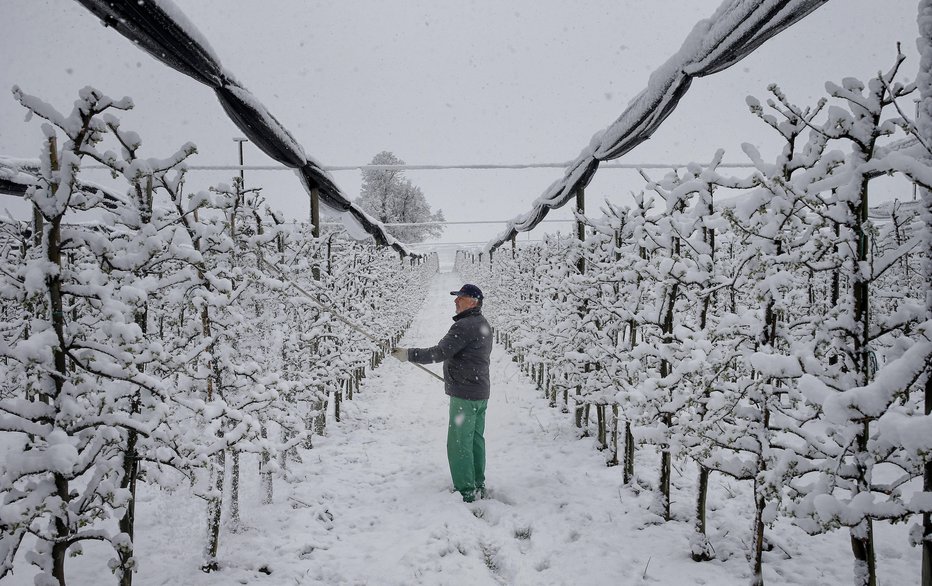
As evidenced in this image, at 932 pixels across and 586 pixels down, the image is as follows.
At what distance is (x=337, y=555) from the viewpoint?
4.11 metres

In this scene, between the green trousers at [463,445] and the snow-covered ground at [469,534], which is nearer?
the snow-covered ground at [469,534]

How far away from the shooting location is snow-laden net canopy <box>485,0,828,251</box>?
2.79 m

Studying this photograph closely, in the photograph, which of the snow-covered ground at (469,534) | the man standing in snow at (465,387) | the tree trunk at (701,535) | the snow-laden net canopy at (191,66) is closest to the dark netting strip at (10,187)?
the snow-laden net canopy at (191,66)

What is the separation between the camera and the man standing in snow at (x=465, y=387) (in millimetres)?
5180

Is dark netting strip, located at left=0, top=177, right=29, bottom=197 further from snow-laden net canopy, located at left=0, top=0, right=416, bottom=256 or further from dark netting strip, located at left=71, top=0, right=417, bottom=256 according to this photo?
dark netting strip, located at left=71, top=0, right=417, bottom=256

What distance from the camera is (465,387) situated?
5.25m

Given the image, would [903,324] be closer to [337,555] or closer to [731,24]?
[731,24]

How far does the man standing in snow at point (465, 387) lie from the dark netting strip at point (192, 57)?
261 centimetres

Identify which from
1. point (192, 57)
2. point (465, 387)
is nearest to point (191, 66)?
point (192, 57)

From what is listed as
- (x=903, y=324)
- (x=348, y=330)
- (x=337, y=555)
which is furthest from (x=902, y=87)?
(x=348, y=330)

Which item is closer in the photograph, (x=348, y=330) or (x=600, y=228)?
(x=600, y=228)

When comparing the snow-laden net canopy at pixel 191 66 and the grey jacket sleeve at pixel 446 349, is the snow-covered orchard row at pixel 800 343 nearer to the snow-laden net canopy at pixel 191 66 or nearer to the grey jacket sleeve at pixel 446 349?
the grey jacket sleeve at pixel 446 349

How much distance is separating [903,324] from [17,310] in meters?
15.7

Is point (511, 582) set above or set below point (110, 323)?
below
